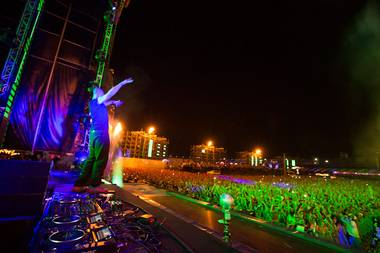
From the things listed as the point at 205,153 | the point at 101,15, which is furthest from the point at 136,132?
the point at 101,15

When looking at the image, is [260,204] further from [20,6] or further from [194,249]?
[20,6]

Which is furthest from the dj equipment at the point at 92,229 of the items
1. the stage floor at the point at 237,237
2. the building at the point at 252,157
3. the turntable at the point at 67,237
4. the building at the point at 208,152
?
the building at the point at 208,152

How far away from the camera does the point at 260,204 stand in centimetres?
595

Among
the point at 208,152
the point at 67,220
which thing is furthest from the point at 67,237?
the point at 208,152

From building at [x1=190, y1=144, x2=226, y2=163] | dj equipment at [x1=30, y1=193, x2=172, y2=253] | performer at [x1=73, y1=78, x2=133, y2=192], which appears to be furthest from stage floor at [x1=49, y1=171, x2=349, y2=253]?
building at [x1=190, y1=144, x2=226, y2=163]

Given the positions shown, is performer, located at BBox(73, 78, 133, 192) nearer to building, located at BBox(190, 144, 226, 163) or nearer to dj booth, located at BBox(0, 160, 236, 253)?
dj booth, located at BBox(0, 160, 236, 253)

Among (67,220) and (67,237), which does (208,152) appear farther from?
(67,237)

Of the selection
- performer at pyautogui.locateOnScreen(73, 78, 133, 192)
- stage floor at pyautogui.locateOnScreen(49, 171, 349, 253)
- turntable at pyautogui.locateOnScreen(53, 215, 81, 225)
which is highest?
performer at pyautogui.locateOnScreen(73, 78, 133, 192)

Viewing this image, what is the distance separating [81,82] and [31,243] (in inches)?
477

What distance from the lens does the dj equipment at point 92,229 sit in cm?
237

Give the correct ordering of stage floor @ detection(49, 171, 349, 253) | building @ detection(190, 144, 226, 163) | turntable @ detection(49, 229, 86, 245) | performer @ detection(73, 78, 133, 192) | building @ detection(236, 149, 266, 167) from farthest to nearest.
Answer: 1. building @ detection(190, 144, 226, 163)
2. building @ detection(236, 149, 266, 167)
3. performer @ detection(73, 78, 133, 192)
4. stage floor @ detection(49, 171, 349, 253)
5. turntable @ detection(49, 229, 86, 245)

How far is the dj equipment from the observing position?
7.77 feet

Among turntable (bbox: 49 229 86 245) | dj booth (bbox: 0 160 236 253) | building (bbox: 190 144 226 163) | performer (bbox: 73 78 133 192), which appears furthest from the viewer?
building (bbox: 190 144 226 163)

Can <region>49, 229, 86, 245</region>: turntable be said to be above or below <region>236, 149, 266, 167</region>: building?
below
